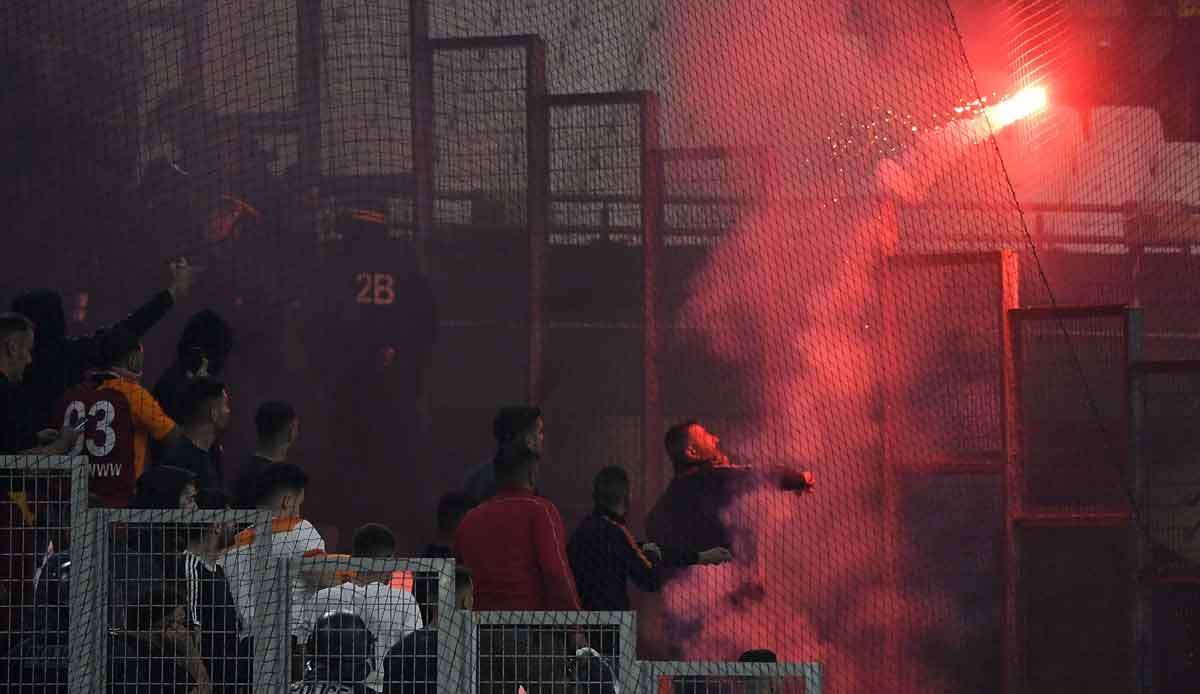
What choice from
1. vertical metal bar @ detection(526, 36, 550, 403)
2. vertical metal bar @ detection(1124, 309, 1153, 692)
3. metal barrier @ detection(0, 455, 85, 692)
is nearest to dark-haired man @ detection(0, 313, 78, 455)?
metal barrier @ detection(0, 455, 85, 692)

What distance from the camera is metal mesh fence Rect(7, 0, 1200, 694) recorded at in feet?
26.9

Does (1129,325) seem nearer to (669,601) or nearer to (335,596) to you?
(669,601)

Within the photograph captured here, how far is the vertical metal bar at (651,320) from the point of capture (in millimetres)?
8438

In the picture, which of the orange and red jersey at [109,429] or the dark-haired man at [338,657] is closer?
the dark-haired man at [338,657]

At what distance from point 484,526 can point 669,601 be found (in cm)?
283

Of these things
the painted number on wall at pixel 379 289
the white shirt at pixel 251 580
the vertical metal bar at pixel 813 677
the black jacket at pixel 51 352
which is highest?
the painted number on wall at pixel 379 289

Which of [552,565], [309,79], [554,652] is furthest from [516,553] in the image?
[309,79]

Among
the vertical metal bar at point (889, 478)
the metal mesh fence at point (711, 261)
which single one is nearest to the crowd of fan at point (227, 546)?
the vertical metal bar at point (889, 478)

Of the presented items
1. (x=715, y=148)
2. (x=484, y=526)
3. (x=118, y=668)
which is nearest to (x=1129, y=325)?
(x=715, y=148)

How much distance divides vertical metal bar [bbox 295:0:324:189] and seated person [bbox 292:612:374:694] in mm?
4022

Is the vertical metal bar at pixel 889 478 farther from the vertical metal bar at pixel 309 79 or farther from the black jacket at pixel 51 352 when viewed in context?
the black jacket at pixel 51 352

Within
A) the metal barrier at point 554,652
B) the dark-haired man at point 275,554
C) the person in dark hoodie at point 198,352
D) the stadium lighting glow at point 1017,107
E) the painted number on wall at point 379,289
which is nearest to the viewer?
the metal barrier at point 554,652

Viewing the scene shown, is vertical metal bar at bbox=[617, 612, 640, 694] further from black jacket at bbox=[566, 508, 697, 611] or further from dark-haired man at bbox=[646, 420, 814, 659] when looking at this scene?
dark-haired man at bbox=[646, 420, 814, 659]

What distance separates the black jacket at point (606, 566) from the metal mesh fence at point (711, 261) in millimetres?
1584
